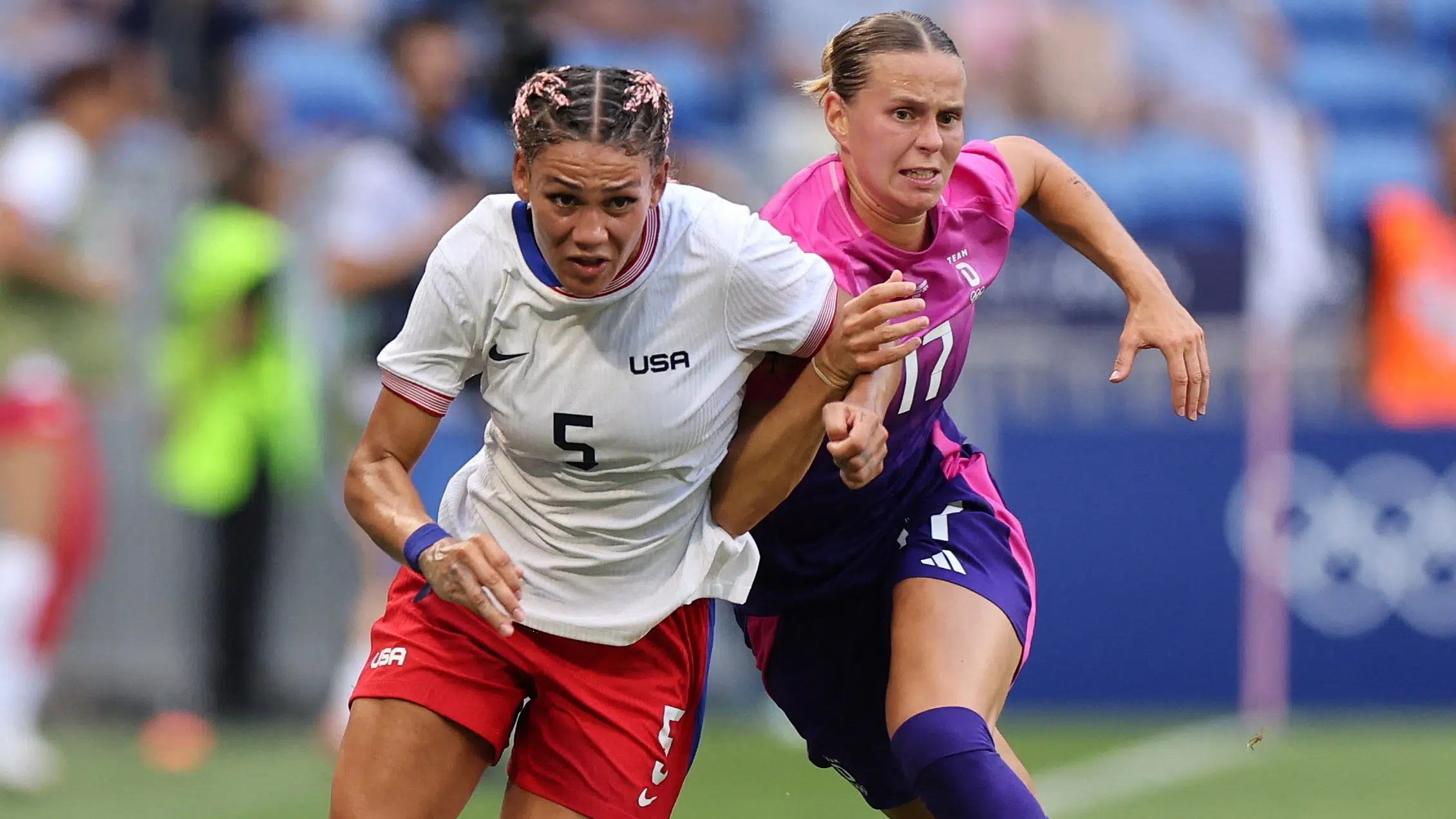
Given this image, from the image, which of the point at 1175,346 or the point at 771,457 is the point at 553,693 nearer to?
the point at 771,457

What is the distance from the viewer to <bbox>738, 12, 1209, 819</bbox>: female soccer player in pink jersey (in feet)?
13.8

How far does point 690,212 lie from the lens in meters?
3.95

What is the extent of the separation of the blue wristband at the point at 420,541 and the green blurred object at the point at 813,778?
3388mm

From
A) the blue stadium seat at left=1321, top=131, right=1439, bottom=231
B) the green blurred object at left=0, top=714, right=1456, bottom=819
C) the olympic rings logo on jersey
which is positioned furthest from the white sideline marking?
the blue stadium seat at left=1321, top=131, right=1439, bottom=231

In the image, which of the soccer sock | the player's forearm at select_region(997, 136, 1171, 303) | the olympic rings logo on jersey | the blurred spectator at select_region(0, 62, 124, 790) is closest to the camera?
the player's forearm at select_region(997, 136, 1171, 303)

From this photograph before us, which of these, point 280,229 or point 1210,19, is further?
point 1210,19

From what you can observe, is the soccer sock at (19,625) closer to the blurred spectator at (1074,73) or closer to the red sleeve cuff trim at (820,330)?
the red sleeve cuff trim at (820,330)

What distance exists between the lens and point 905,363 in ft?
14.1

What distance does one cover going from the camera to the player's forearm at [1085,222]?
460 cm

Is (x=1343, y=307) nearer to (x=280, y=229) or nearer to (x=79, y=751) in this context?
(x=280, y=229)

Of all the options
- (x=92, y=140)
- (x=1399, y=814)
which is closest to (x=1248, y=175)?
(x=1399, y=814)

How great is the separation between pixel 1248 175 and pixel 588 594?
22.8 ft

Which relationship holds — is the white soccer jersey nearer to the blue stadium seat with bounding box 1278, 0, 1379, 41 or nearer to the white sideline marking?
the white sideline marking

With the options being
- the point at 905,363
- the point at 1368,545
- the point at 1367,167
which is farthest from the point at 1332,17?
the point at 905,363
